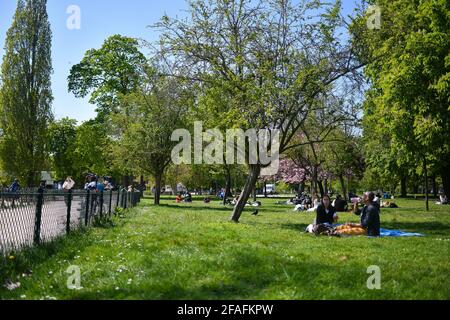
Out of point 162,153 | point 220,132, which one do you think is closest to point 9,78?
point 162,153

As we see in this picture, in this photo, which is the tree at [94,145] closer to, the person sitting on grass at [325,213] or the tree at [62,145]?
the tree at [62,145]

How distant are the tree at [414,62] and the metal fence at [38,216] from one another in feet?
37.7

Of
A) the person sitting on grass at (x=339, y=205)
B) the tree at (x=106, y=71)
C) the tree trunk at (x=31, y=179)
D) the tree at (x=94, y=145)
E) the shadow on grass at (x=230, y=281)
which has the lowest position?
the shadow on grass at (x=230, y=281)

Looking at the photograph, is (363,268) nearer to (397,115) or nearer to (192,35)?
(192,35)

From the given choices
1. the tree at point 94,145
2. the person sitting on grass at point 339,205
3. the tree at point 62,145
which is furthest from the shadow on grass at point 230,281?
the tree at point 62,145

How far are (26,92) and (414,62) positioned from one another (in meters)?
31.4

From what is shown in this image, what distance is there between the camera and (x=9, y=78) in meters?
38.3

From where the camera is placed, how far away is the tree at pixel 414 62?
17.2m

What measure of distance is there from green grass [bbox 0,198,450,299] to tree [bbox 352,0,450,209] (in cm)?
911

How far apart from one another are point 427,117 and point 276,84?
A: 7.44 m

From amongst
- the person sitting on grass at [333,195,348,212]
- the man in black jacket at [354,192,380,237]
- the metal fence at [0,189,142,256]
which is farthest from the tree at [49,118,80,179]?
the man in black jacket at [354,192,380,237]

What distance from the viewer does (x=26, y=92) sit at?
127 ft

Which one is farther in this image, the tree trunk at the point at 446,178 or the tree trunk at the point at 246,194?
the tree trunk at the point at 446,178

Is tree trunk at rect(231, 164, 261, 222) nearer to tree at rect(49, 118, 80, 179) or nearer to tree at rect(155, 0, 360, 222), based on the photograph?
tree at rect(155, 0, 360, 222)
